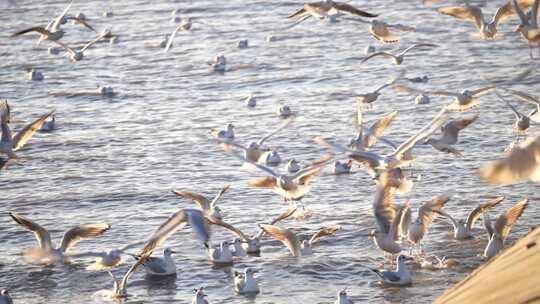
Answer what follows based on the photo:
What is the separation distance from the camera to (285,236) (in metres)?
13.4

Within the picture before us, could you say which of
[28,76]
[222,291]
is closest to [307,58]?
[28,76]

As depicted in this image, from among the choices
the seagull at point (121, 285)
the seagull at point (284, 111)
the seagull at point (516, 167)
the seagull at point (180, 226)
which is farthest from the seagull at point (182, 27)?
the seagull at point (516, 167)

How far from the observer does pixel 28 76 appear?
25.1 m

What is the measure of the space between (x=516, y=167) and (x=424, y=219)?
1049 centimetres

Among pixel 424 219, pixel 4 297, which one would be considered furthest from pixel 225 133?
pixel 4 297

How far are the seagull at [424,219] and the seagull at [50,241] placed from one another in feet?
11.6

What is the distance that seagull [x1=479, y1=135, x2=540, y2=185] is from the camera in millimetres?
3139

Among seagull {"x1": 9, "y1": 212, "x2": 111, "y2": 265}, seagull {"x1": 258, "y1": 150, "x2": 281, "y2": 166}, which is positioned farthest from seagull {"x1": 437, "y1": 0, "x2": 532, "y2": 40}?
seagull {"x1": 9, "y1": 212, "x2": 111, "y2": 265}

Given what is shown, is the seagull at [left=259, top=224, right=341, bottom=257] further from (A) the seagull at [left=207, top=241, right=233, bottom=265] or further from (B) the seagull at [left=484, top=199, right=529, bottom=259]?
(B) the seagull at [left=484, top=199, right=529, bottom=259]

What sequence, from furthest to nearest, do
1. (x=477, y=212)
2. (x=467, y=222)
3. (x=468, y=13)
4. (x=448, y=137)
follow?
(x=468, y=13) < (x=448, y=137) < (x=467, y=222) < (x=477, y=212)

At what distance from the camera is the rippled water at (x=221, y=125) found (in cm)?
1312

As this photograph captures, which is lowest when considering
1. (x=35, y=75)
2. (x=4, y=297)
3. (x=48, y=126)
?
(x=35, y=75)

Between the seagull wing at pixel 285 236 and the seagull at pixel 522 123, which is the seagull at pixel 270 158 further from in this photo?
the seagull wing at pixel 285 236

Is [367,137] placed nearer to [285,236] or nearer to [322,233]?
[322,233]
